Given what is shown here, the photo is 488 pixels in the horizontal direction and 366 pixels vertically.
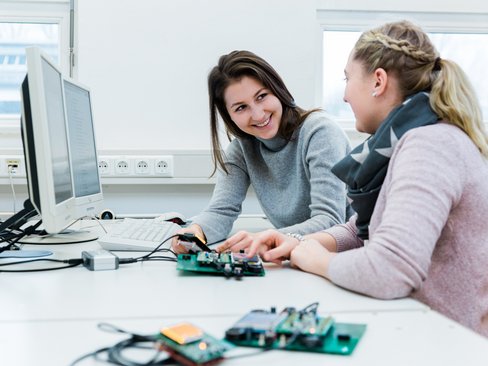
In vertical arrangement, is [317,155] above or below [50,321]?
above

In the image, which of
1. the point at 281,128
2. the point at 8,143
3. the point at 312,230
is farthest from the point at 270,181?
the point at 8,143

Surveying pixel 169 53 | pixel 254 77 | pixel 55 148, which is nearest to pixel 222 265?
pixel 55 148

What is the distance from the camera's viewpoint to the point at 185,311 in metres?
0.82

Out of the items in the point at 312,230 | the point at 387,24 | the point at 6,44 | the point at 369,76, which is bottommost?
the point at 312,230

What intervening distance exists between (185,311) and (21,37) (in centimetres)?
221

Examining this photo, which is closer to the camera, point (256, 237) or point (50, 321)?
point (50, 321)

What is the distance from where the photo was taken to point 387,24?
3.98 feet

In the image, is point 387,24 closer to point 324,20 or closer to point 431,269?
point 431,269

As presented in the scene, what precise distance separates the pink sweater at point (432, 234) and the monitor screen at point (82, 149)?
2.68 ft

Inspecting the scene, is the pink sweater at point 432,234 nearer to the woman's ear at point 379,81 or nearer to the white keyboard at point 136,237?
the woman's ear at point 379,81

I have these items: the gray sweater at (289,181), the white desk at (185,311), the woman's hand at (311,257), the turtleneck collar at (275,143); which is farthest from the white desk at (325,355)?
the turtleneck collar at (275,143)

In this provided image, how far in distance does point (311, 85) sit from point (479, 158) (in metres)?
1.65

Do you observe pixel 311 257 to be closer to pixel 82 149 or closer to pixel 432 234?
pixel 432 234

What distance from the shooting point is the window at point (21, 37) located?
2.57m
